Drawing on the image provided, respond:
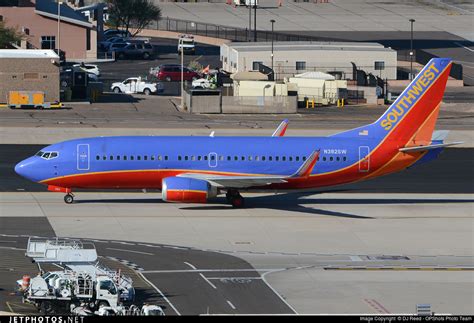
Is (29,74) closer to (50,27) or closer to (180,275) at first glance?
(50,27)

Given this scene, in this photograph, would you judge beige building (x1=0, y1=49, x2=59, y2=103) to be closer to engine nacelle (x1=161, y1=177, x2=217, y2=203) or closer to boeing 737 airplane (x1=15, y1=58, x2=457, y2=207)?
boeing 737 airplane (x1=15, y1=58, x2=457, y2=207)

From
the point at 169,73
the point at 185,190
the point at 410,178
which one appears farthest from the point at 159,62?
the point at 185,190

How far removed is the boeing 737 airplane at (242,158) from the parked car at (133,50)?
334ft

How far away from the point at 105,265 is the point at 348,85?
89.0 metres

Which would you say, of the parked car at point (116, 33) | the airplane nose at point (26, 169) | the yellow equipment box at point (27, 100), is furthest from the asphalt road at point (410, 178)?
the parked car at point (116, 33)

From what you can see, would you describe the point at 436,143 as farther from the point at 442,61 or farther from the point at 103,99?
the point at 103,99

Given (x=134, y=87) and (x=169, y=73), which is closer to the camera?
(x=134, y=87)

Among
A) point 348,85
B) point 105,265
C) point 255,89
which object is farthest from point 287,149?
point 348,85

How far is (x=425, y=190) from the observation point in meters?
74.3

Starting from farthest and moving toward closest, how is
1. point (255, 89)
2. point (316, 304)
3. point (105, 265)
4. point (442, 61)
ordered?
1. point (255, 89)
2. point (442, 61)
3. point (105, 265)
4. point (316, 304)

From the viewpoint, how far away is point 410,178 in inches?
3113

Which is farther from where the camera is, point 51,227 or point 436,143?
point 436,143

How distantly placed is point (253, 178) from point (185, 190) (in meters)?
3.87

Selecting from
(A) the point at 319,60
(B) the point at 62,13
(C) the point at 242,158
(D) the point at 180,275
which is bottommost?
(D) the point at 180,275
